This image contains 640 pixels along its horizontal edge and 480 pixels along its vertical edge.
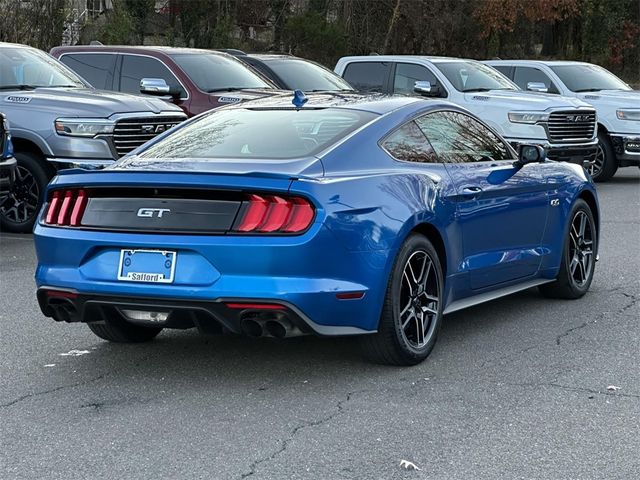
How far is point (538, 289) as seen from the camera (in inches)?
367

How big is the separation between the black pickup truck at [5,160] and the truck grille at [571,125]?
28.6ft

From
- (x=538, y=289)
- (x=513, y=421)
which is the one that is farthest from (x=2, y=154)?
(x=513, y=421)

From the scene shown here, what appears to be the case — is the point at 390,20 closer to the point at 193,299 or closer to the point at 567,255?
the point at 567,255

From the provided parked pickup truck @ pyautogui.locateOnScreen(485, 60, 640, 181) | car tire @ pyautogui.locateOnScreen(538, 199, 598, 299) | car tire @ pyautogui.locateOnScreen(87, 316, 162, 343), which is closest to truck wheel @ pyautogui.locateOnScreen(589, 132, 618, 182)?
parked pickup truck @ pyautogui.locateOnScreen(485, 60, 640, 181)

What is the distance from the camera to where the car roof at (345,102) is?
746cm

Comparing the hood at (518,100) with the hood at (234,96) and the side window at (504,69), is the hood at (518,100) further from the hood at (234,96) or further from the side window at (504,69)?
the hood at (234,96)

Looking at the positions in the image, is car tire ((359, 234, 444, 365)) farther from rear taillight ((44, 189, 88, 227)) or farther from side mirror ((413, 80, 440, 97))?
side mirror ((413, 80, 440, 97))

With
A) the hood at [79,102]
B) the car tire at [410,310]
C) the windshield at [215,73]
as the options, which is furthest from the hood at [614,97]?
the car tire at [410,310]

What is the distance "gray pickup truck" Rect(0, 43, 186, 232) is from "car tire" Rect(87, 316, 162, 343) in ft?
16.4

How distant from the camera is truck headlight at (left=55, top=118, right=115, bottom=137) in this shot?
12430 millimetres

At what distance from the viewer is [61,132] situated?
12500 millimetres

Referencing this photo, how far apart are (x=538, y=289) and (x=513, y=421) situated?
12.0 feet

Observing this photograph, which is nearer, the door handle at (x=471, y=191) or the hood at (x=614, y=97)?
the door handle at (x=471, y=191)

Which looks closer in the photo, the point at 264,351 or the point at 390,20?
the point at 264,351
